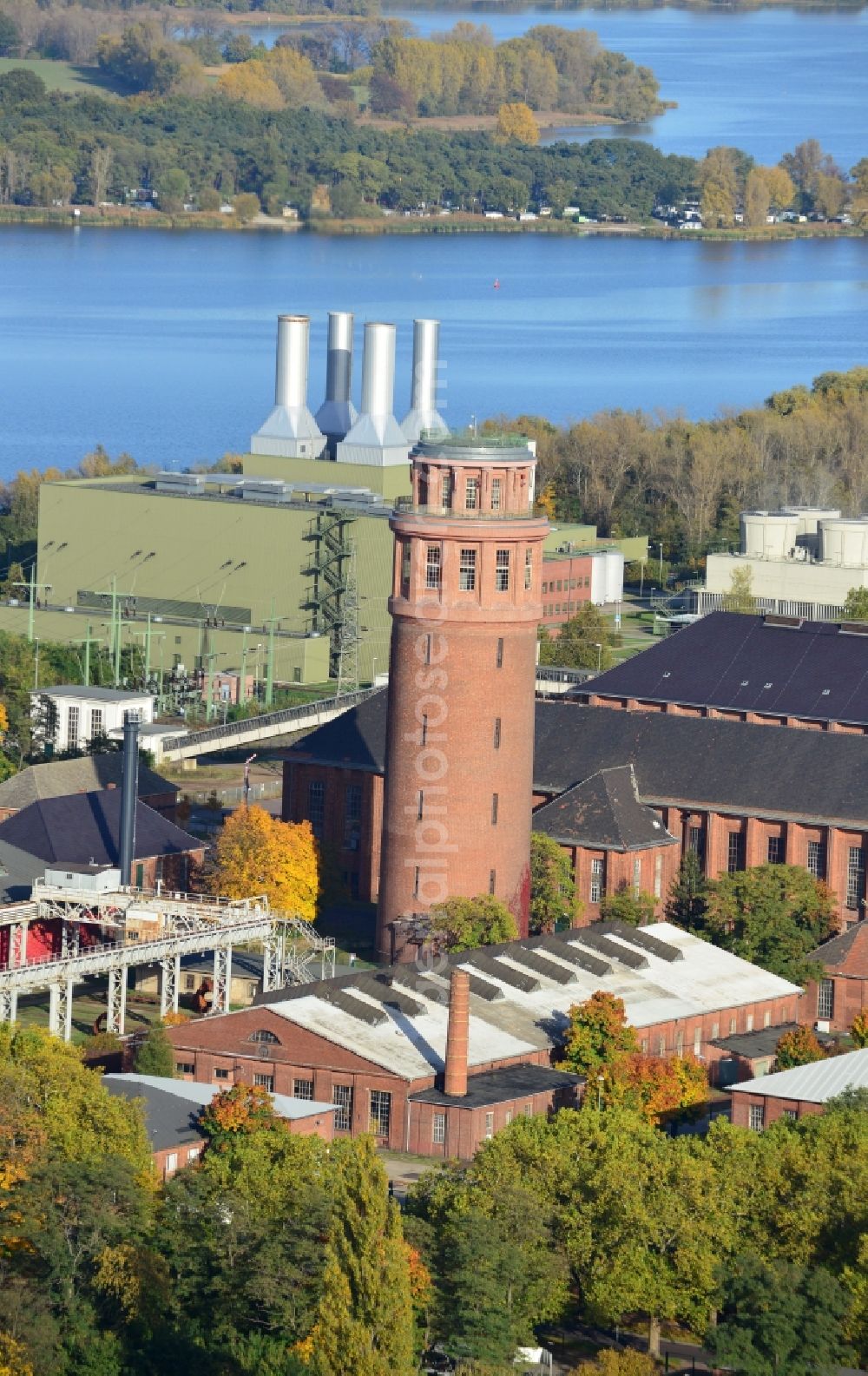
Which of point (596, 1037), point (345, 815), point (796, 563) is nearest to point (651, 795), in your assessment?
point (345, 815)

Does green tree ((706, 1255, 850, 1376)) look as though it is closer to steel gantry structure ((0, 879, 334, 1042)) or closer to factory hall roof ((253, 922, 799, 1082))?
factory hall roof ((253, 922, 799, 1082))

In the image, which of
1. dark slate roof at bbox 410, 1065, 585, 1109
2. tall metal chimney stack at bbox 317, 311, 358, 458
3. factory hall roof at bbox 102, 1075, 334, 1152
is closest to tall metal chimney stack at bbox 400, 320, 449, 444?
tall metal chimney stack at bbox 317, 311, 358, 458

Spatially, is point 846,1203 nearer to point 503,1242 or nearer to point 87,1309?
point 503,1242

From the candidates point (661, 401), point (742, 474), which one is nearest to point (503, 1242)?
point (742, 474)

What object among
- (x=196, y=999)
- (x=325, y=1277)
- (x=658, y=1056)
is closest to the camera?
(x=325, y=1277)

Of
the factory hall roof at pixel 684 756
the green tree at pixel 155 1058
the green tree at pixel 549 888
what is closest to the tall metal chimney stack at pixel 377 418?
the factory hall roof at pixel 684 756

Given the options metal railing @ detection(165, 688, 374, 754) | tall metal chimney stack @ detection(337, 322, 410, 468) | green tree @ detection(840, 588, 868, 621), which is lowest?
metal railing @ detection(165, 688, 374, 754)

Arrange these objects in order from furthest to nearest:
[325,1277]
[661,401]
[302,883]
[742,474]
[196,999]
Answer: [661,401] → [742,474] → [302,883] → [196,999] → [325,1277]
